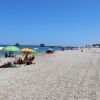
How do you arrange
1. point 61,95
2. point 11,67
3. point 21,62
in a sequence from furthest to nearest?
point 21,62 → point 11,67 → point 61,95

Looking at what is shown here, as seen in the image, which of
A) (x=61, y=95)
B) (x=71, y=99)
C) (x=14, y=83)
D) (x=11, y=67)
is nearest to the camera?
(x=71, y=99)

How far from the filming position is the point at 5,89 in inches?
510

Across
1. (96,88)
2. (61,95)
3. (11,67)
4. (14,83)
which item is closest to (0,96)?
(61,95)

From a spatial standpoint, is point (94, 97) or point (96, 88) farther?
point (96, 88)

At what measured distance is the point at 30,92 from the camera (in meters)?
12.4

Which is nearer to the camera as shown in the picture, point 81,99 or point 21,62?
A: point 81,99

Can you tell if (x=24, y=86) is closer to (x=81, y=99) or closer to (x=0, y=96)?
(x=0, y=96)

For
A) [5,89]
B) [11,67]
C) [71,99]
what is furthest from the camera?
[11,67]

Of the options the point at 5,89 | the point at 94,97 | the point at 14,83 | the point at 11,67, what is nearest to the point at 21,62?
the point at 11,67

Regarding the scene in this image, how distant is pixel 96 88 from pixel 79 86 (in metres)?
0.93

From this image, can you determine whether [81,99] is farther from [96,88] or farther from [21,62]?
[21,62]

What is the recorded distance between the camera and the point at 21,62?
27.3 metres

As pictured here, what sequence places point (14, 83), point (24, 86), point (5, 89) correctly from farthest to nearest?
point (14, 83), point (24, 86), point (5, 89)

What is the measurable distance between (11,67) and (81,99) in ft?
43.0
